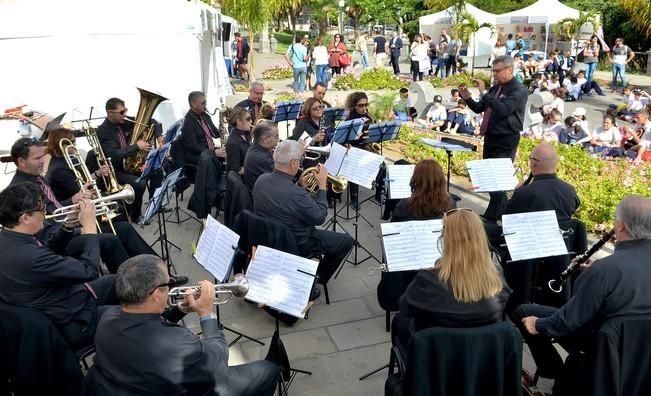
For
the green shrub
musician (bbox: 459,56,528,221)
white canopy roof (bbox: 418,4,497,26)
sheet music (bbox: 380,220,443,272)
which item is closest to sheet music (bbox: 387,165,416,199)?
musician (bbox: 459,56,528,221)

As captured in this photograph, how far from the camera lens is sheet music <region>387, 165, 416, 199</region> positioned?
5.54 m

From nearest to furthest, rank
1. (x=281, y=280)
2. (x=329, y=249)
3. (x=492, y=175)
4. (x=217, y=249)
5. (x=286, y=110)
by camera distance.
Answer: (x=281, y=280)
(x=217, y=249)
(x=329, y=249)
(x=492, y=175)
(x=286, y=110)

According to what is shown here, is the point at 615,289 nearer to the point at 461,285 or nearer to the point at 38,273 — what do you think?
the point at 461,285

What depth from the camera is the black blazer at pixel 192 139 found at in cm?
758

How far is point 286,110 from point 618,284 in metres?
6.44

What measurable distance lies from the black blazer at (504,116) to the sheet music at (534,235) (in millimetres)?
2715

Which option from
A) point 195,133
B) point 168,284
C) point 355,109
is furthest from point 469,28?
point 168,284

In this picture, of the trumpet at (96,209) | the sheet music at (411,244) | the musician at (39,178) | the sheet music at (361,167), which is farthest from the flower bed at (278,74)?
the sheet music at (411,244)

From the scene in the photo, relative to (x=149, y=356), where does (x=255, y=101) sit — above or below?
above

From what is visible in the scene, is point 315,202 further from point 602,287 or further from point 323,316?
point 602,287

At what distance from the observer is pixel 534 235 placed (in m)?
4.13

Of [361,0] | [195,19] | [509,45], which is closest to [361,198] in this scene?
[195,19]

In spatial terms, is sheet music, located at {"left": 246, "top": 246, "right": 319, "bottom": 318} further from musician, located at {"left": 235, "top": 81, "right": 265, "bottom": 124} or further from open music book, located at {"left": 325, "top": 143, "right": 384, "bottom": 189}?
musician, located at {"left": 235, "top": 81, "right": 265, "bottom": 124}

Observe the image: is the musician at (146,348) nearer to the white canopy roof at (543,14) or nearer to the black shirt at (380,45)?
the white canopy roof at (543,14)
